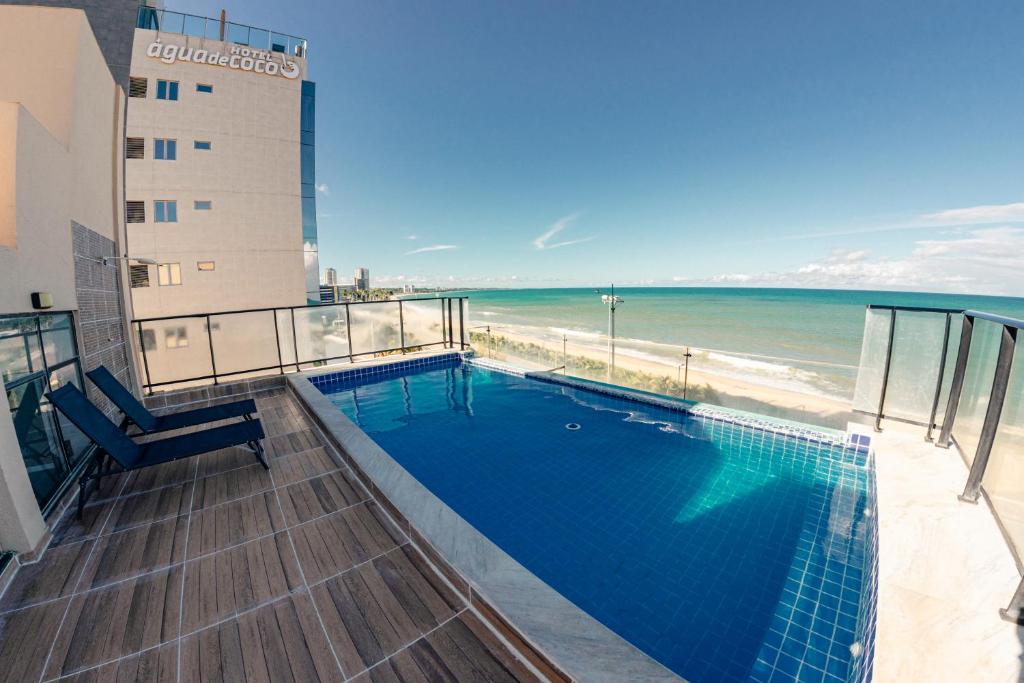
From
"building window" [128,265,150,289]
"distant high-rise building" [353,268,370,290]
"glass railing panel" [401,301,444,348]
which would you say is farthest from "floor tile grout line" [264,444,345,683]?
"distant high-rise building" [353,268,370,290]

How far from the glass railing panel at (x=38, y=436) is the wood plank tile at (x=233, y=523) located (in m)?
0.99

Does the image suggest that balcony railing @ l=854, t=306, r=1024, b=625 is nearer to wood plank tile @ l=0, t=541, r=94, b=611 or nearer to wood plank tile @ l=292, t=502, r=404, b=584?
wood plank tile @ l=292, t=502, r=404, b=584

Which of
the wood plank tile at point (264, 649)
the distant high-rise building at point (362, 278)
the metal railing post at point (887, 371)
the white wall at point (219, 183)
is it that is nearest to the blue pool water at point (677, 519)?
the metal railing post at point (887, 371)

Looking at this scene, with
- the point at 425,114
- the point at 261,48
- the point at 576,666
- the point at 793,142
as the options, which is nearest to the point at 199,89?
the point at 261,48

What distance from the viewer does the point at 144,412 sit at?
3.64 meters

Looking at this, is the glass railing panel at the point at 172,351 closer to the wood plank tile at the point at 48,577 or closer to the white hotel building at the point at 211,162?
the wood plank tile at the point at 48,577

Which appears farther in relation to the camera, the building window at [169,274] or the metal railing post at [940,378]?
the building window at [169,274]

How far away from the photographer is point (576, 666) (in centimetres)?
135

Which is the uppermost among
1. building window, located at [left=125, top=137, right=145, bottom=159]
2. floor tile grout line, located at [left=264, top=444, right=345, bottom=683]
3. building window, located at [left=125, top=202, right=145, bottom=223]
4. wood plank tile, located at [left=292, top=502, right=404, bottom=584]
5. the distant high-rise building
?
building window, located at [left=125, top=137, right=145, bottom=159]

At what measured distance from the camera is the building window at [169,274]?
1223 cm

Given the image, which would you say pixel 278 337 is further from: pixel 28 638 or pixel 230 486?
pixel 28 638

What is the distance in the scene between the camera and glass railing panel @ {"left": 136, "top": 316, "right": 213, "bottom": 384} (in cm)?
495

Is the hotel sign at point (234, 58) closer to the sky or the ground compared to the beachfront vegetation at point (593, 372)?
closer to the sky

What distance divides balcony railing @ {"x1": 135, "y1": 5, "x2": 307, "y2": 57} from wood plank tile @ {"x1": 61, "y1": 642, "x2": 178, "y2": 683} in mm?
18136
